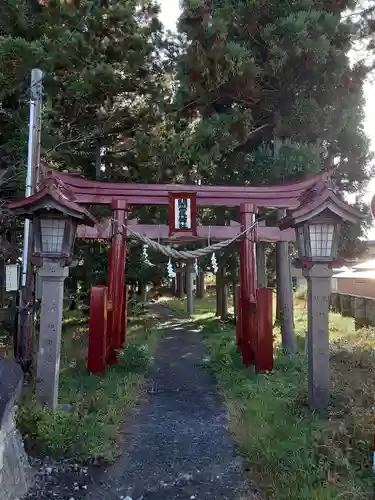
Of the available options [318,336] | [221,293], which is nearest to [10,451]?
[318,336]

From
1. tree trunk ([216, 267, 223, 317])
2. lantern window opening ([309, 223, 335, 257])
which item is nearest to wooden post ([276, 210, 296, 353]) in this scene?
lantern window opening ([309, 223, 335, 257])

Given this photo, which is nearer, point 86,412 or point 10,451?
point 10,451

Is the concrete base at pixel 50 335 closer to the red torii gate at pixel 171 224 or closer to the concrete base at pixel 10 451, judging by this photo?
the concrete base at pixel 10 451

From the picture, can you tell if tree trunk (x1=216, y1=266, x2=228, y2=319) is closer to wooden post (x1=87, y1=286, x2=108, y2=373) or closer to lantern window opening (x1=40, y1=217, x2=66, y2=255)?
wooden post (x1=87, y1=286, x2=108, y2=373)

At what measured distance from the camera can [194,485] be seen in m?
4.49

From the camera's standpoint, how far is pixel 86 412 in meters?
6.07

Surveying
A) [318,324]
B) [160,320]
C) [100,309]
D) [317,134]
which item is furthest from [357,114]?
[160,320]

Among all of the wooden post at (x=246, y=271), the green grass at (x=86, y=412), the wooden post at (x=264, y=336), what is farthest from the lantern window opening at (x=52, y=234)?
the wooden post at (x=246, y=271)

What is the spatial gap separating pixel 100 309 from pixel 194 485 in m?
4.55

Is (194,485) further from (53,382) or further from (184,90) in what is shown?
(184,90)

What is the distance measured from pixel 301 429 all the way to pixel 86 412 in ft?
9.52

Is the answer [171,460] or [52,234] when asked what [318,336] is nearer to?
[171,460]

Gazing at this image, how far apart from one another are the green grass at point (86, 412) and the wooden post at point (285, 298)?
12.6 feet

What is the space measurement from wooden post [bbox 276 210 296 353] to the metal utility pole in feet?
20.7
